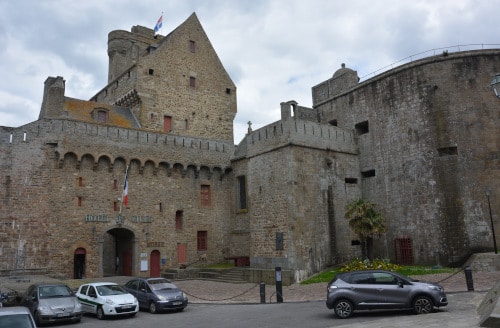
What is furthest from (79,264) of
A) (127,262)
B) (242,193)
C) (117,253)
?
(242,193)

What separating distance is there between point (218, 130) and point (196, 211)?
8.46 m

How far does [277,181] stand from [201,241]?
7.63 meters

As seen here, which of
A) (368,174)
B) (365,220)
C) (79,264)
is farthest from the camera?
(368,174)

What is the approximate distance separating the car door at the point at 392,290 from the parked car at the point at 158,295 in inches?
270

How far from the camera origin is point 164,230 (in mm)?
25109

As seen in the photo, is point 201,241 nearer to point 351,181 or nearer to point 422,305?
point 351,181

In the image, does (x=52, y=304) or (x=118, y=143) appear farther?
(x=118, y=143)

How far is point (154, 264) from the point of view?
24562 mm

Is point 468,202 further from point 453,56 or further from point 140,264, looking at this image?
point 140,264

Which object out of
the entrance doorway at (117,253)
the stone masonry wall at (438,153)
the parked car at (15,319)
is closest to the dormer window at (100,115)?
the entrance doorway at (117,253)

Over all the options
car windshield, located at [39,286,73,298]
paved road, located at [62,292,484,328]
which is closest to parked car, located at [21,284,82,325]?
car windshield, located at [39,286,73,298]

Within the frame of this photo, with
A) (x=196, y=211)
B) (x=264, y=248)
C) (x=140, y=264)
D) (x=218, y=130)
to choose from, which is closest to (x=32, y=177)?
(x=140, y=264)

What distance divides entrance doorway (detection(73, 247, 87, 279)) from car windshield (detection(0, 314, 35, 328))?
47.9ft

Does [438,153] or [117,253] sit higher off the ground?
[438,153]
